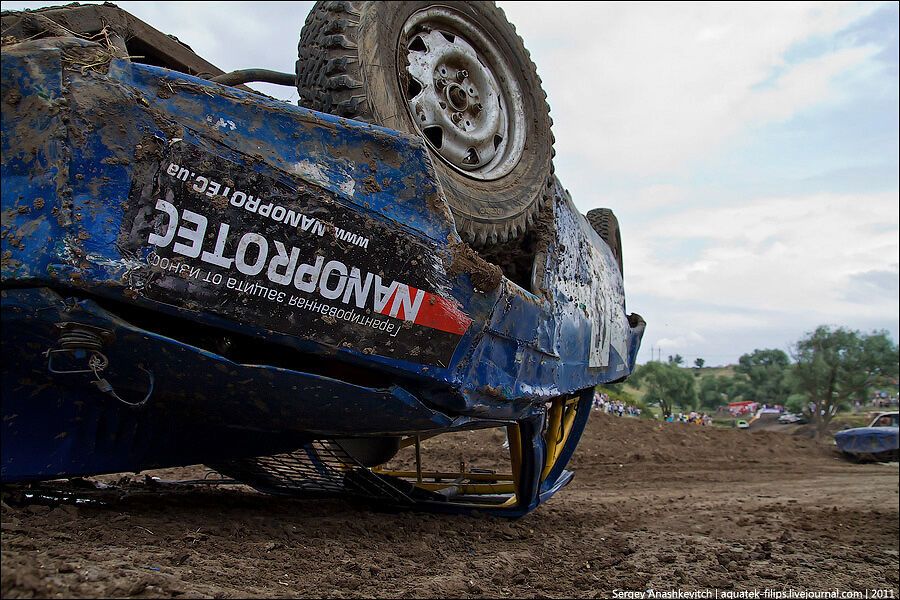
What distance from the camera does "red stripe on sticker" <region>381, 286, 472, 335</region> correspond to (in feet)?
7.87

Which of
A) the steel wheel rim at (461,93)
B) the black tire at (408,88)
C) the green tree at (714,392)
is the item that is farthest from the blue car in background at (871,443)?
the green tree at (714,392)

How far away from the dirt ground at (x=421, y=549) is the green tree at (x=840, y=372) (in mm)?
24914

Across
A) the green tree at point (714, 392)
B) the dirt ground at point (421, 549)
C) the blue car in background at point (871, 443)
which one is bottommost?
the dirt ground at point (421, 549)

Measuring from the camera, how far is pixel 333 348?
2.29 m

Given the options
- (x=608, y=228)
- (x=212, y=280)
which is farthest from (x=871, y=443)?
(x=212, y=280)

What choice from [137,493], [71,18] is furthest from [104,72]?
[137,493]

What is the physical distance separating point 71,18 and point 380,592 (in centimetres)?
219

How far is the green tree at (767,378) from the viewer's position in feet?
209

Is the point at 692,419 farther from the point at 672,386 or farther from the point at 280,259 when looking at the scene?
the point at 280,259

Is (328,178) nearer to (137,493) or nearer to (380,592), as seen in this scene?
(380,592)

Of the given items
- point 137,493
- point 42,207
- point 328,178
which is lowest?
point 137,493

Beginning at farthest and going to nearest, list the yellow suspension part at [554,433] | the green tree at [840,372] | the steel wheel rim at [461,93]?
the green tree at [840,372], the yellow suspension part at [554,433], the steel wheel rim at [461,93]

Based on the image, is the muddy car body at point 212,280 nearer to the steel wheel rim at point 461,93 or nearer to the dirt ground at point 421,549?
the dirt ground at point 421,549

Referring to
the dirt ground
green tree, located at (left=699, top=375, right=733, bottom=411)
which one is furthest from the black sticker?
green tree, located at (left=699, top=375, right=733, bottom=411)
